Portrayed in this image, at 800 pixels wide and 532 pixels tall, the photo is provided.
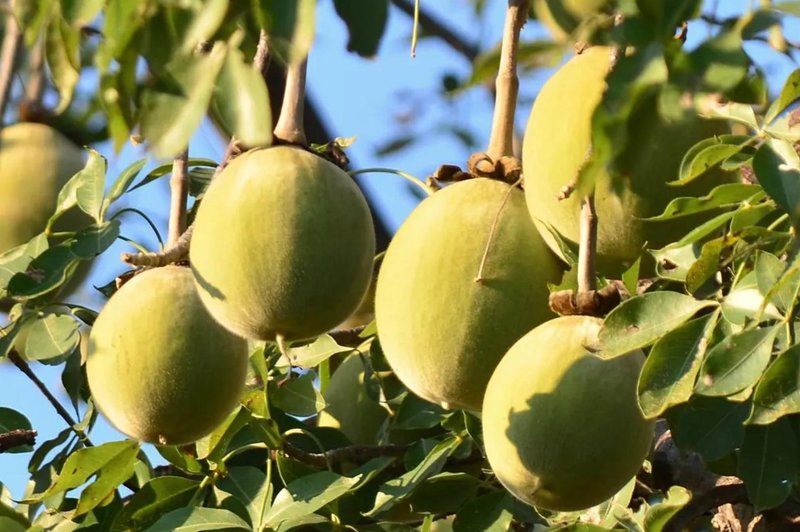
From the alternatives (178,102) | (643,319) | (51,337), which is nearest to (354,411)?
(51,337)

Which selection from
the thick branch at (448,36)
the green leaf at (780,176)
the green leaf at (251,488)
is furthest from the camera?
the thick branch at (448,36)

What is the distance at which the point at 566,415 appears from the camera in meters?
1.14

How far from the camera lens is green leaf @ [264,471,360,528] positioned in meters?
1.54

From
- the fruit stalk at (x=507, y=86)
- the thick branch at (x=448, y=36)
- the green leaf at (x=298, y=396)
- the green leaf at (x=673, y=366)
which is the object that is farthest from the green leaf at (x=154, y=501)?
the thick branch at (x=448, y=36)

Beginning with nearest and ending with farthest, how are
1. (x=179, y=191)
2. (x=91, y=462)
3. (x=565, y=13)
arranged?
(x=565, y=13)
(x=179, y=191)
(x=91, y=462)

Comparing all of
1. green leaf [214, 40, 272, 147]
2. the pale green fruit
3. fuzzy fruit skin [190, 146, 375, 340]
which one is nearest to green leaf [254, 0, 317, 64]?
green leaf [214, 40, 272, 147]

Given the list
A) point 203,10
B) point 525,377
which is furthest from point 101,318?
point 203,10

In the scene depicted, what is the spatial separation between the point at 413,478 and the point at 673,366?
18.1 inches

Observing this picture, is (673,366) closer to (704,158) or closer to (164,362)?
(704,158)

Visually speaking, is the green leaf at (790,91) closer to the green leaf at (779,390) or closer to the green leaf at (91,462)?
the green leaf at (779,390)

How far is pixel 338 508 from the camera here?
65.5 inches

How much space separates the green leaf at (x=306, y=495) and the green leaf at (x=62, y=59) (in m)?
0.66

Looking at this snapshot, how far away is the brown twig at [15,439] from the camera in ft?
5.61

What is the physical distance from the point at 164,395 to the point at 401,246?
0.29 meters
